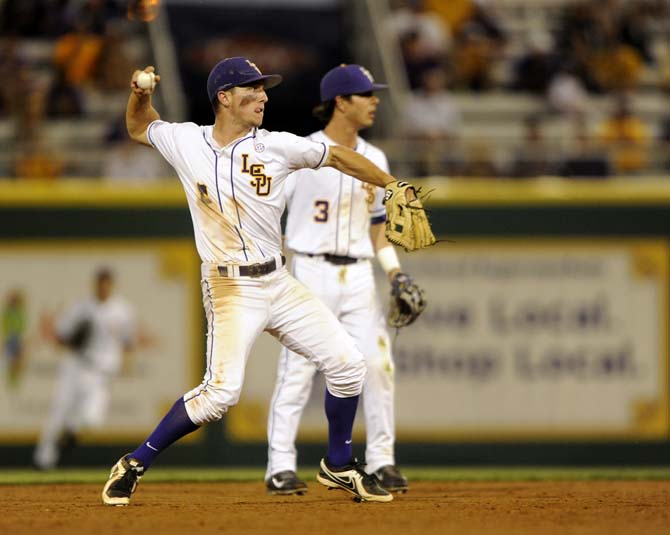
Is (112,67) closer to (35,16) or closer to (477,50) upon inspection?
(35,16)

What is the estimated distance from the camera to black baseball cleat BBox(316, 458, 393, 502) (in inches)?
313

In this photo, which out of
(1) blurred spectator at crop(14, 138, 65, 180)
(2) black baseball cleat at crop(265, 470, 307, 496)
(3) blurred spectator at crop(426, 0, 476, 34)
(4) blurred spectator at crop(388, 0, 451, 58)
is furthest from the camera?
(3) blurred spectator at crop(426, 0, 476, 34)

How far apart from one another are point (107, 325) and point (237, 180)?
248 inches

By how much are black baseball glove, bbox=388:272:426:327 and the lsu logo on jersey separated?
1.55m

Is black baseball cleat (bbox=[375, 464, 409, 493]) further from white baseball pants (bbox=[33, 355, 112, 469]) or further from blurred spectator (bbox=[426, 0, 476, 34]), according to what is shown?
blurred spectator (bbox=[426, 0, 476, 34])

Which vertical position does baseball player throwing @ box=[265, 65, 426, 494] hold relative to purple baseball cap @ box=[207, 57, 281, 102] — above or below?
below

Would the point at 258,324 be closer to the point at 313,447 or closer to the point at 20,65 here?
the point at 313,447

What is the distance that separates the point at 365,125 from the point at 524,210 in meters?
4.86

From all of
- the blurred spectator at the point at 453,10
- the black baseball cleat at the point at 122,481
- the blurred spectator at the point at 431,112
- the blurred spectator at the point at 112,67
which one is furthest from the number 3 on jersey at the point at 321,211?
the blurred spectator at the point at 453,10

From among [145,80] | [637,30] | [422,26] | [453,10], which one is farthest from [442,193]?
[145,80]

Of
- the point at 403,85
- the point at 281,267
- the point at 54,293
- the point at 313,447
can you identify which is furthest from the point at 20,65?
the point at 281,267

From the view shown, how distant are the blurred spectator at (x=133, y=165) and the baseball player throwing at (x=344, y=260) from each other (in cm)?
499

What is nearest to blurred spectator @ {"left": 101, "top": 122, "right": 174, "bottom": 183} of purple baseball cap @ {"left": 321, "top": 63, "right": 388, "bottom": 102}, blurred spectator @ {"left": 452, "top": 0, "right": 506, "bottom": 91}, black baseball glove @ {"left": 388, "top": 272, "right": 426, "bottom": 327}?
blurred spectator @ {"left": 452, "top": 0, "right": 506, "bottom": 91}

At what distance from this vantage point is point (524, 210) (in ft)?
43.9
